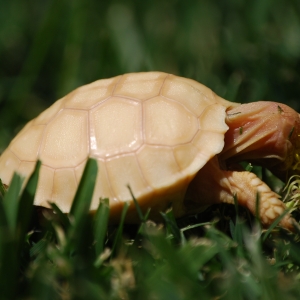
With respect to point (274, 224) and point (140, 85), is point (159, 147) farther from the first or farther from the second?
point (274, 224)

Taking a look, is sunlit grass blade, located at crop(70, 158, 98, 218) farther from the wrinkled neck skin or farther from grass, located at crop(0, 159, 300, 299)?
the wrinkled neck skin

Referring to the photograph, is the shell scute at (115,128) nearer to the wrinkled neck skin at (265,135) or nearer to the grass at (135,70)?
the grass at (135,70)

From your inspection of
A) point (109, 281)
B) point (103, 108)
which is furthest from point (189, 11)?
point (109, 281)

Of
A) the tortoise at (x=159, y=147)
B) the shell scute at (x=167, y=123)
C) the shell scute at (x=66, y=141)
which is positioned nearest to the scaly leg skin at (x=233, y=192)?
the tortoise at (x=159, y=147)

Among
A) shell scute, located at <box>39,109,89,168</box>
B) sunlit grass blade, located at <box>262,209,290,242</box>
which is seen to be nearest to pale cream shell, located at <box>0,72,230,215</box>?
shell scute, located at <box>39,109,89,168</box>

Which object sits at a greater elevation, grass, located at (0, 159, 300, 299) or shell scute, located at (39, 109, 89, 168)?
shell scute, located at (39, 109, 89, 168)

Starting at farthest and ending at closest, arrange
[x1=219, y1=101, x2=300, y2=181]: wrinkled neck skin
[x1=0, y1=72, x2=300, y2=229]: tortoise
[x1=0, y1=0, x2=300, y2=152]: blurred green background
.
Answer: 1. [x1=0, y1=0, x2=300, y2=152]: blurred green background
2. [x1=219, y1=101, x2=300, y2=181]: wrinkled neck skin
3. [x1=0, y1=72, x2=300, y2=229]: tortoise

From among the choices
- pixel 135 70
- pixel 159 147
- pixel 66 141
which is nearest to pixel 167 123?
pixel 159 147
